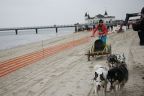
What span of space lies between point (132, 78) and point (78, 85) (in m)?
2.01

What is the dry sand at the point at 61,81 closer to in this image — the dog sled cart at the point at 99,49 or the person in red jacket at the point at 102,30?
the dog sled cart at the point at 99,49

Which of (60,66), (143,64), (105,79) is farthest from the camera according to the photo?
(60,66)

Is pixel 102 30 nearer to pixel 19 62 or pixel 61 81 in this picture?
pixel 19 62

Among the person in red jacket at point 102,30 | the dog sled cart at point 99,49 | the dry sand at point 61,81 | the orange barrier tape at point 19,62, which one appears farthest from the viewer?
the person in red jacket at point 102,30

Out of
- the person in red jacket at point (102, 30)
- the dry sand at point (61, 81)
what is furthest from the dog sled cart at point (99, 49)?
the person in red jacket at point (102, 30)

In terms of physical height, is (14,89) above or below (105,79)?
A: below

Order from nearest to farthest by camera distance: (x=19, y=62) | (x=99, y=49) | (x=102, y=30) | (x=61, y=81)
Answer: (x=61, y=81), (x=99, y=49), (x=102, y=30), (x=19, y=62)

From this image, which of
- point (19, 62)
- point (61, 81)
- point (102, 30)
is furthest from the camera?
point (19, 62)

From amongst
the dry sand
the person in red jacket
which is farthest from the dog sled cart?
the person in red jacket

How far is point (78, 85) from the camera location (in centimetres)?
940

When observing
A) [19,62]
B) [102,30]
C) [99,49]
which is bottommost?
[19,62]

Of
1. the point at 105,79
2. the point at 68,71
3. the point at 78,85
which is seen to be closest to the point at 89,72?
the point at 68,71

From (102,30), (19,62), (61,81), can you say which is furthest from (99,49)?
(19,62)

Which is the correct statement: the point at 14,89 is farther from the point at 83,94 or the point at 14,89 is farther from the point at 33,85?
the point at 83,94
